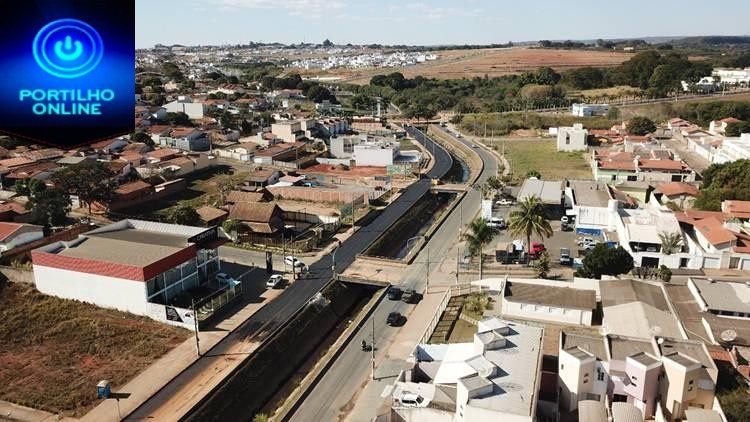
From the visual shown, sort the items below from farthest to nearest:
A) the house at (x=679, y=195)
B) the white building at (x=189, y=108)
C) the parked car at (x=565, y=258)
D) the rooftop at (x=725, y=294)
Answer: the white building at (x=189, y=108) < the house at (x=679, y=195) < the parked car at (x=565, y=258) < the rooftop at (x=725, y=294)

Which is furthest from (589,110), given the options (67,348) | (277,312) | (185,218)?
(67,348)

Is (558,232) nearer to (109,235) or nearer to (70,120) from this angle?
(109,235)

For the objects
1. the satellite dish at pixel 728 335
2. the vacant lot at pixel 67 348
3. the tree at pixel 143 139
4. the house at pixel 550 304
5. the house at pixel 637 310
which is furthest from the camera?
the tree at pixel 143 139

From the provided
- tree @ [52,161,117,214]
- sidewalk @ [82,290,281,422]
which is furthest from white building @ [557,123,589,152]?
sidewalk @ [82,290,281,422]

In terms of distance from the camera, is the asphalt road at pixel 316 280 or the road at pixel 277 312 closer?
the road at pixel 277 312

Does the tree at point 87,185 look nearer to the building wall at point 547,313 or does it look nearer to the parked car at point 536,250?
the parked car at point 536,250

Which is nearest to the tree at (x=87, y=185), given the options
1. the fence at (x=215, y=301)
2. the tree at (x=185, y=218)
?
the tree at (x=185, y=218)
